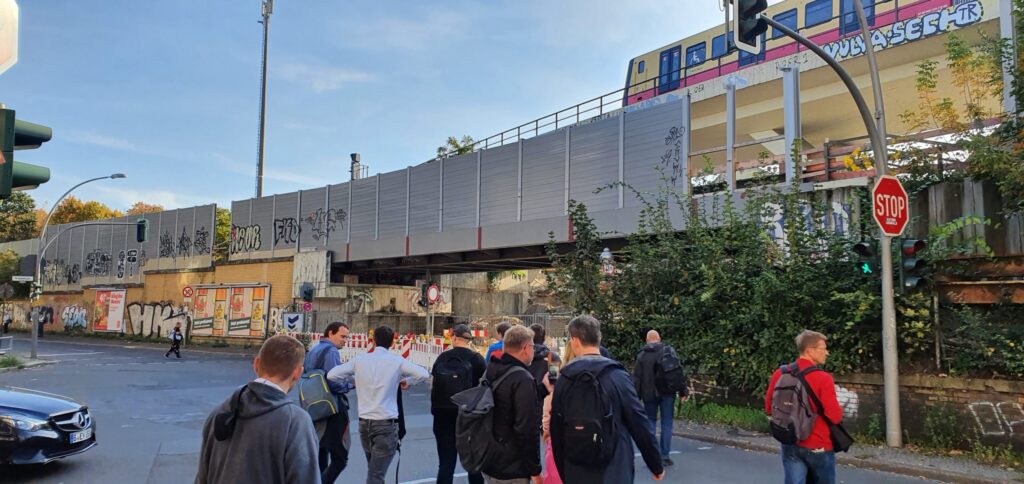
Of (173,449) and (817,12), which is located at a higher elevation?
(817,12)

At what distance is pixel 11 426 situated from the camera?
24.9 feet

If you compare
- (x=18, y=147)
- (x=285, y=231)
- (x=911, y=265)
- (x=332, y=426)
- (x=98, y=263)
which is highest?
(x=285, y=231)

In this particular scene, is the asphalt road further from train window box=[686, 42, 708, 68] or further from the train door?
train window box=[686, 42, 708, 68]

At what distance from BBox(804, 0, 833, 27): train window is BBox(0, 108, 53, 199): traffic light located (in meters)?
23.2

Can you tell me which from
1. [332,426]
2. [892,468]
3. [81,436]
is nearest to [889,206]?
[892,468]

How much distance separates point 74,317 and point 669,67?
146 feet

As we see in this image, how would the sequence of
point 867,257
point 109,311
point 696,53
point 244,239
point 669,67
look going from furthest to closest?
point 109,311
point 244,239
point 669,67
point 696,53
point 867,257

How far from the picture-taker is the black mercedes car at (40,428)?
7.58 m

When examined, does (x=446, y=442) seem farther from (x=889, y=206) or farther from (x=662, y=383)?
(x=889, y=206)

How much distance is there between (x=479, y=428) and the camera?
186 inches

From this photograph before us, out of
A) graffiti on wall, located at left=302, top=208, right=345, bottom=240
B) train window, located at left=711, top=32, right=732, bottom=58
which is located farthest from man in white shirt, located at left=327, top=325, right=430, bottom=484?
graffiti on wall, located at left=302, top=208, right=345, bottom=240

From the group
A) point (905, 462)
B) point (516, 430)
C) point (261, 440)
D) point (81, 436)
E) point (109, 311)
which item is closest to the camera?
point (261, 440)

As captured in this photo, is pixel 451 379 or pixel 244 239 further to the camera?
pixel 244 239

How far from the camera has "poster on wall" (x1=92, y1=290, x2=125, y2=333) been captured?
1795 inches
